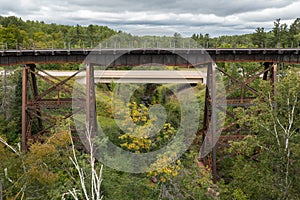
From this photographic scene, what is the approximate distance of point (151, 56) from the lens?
1823 cm

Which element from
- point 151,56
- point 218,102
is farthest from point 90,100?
point 218,102

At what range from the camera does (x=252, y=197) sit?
469 inches

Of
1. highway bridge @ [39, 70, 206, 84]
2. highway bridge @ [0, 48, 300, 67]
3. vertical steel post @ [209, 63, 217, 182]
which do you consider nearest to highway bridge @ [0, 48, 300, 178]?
highway bridge @ [0, 48, 300, 67]

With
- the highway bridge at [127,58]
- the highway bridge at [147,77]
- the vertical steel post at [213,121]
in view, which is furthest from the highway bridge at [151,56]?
the highway bridge at [147,77]

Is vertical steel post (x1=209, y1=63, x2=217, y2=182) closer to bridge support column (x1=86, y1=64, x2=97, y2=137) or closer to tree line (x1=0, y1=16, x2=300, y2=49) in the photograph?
tree line (x1=0, y1=16, x2=300, y2=49)

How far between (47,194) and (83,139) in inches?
245

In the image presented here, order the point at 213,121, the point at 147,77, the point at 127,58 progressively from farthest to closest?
the point at 147,77 → the point at 127,58 → the point at 213,121

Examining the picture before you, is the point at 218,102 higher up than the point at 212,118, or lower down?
higher up

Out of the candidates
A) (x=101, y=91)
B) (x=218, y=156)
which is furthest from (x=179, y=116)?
(x=101, y=91)

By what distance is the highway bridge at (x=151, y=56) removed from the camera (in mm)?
17797

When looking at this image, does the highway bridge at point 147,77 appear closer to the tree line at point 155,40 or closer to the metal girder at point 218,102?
the tree line at point 155,40

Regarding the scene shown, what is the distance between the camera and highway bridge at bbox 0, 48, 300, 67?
58.4 feet

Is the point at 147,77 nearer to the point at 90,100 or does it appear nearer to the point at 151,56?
the point at 151,56

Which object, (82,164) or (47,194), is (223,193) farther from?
(47,194)
